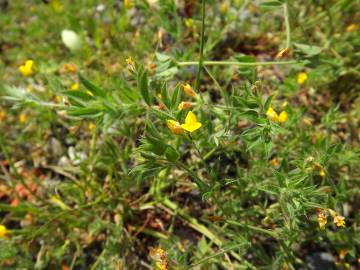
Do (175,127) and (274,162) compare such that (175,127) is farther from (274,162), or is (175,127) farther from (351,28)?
(351,28)

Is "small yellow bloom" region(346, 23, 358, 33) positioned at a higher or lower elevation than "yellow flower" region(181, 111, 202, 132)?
lower

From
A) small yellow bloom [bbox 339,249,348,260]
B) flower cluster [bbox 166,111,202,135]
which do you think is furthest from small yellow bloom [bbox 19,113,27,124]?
small yellow bloom [bbox 339,249,348,260]

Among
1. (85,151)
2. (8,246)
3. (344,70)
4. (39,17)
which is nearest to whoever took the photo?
(8,246)

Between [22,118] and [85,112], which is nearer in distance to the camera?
[85,112]

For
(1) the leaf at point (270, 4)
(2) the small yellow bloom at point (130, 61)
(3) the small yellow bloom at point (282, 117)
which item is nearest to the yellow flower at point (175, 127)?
(2) the small yellow bloom at point (130, 61)

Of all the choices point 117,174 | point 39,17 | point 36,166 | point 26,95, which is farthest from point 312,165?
point 39,17

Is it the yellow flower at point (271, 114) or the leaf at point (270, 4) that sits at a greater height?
the leaf at point (270, 4)

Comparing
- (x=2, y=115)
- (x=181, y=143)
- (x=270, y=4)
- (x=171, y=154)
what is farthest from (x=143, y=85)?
(x=2, y=115)

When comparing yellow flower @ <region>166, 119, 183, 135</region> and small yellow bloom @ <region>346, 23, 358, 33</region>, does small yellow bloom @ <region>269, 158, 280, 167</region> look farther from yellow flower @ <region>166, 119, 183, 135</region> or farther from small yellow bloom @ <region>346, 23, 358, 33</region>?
small yellow bloom @ <region>346, 23, 358, 33</region>

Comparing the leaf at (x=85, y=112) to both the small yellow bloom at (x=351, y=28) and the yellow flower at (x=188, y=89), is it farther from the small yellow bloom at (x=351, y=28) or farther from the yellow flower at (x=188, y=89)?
the small yellow bloom at (x=351, y=28)

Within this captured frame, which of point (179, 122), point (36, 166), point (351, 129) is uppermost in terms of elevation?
point (179, 122)

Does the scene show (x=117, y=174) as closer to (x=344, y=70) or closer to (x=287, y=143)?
(x=287, y=143)
